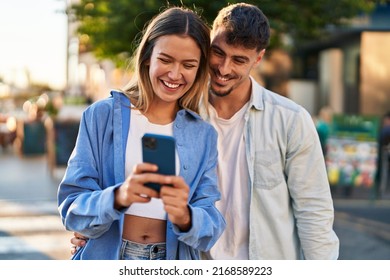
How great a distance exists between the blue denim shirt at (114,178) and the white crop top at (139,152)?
20 millimetres

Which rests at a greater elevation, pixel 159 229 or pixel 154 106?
pixel 154 106

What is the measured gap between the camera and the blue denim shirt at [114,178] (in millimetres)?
1979

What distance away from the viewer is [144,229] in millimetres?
2125

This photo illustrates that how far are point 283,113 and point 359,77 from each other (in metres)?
14.1

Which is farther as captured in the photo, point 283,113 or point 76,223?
point 283,113

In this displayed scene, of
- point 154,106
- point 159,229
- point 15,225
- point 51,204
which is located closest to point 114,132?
point 154,106

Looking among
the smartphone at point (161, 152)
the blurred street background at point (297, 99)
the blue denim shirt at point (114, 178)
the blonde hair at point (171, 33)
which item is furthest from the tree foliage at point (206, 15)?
the smartphone at point (161, 152)

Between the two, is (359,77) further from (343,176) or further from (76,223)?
(76,223)

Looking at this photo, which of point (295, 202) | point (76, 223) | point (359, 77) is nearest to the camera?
point (76, 223)

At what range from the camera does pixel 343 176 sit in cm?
995

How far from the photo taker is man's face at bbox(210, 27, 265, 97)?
2.48 metres

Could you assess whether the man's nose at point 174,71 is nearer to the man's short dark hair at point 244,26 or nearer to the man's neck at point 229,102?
the man's short dark hair at point 244,26

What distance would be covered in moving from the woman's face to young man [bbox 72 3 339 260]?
1.27ft
